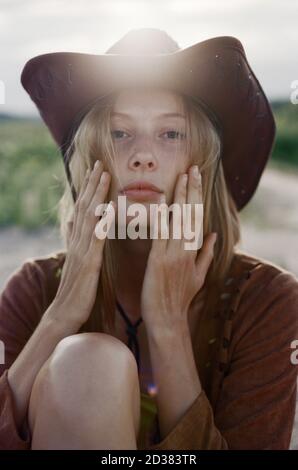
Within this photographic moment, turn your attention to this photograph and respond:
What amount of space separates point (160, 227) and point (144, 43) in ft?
2.68

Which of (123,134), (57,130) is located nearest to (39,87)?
(57,130)

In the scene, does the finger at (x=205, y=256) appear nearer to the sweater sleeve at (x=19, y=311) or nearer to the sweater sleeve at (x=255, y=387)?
the sweater sleeve at (x=255, y=387)

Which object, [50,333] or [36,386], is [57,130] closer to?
[50,333]

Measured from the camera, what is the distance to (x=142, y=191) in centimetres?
265

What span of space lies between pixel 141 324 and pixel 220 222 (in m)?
0.61

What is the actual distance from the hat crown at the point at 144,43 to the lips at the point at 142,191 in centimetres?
58

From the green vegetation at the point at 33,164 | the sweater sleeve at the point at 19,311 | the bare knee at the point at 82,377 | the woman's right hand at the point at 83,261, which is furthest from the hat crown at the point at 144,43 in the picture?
the green vegetation at the point at 33,164

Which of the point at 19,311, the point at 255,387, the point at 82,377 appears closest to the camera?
the point at 82,377

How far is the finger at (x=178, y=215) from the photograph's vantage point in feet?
8.86

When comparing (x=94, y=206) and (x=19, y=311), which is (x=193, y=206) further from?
(x=19, y=311)

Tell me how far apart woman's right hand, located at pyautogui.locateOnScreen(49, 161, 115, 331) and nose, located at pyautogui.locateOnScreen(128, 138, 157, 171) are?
154 millimetres

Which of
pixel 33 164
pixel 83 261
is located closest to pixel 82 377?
pixel 83 261

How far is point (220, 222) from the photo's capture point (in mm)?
3012

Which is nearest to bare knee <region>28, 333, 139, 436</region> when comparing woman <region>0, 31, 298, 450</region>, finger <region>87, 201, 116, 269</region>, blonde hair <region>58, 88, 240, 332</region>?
woman <region>0, 31, 298, 450</region>
